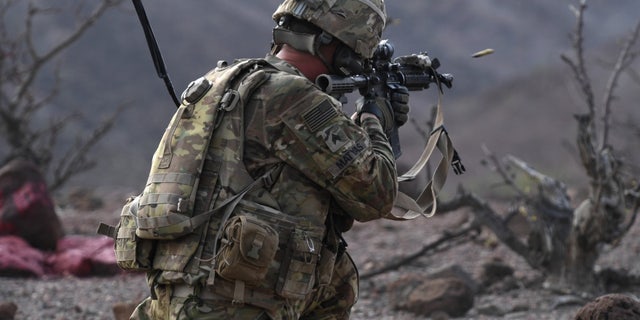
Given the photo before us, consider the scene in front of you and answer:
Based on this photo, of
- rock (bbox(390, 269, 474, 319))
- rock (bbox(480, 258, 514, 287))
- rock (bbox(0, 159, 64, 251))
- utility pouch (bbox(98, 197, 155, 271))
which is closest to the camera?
utility pouch (bbox(98, 197, 155, 271))

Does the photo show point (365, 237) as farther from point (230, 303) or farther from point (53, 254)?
point (230, 303)

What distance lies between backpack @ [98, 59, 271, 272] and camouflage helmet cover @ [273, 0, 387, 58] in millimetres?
245

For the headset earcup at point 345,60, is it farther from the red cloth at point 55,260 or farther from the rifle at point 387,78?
the red cloth at point 55,260

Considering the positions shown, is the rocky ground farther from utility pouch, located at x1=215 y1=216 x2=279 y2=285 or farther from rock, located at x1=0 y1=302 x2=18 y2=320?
utility pouch, located at x1=215 y1=216 x2=279 y2=285

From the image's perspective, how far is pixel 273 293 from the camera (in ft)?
11.9

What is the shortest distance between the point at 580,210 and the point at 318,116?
4.06 meters

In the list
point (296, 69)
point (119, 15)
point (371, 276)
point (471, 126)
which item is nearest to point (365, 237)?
point (371, 276)

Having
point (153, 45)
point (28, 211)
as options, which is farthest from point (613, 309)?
point (28, 211)

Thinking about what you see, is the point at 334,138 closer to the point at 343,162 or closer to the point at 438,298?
the point at 343,162

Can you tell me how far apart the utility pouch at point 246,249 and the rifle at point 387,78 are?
57 cm

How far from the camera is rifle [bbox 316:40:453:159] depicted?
3.88 meters

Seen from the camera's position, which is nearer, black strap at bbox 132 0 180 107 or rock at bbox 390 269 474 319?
Answer: black strap at bbox 132 0 180 107

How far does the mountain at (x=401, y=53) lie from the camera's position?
2722 centimetres

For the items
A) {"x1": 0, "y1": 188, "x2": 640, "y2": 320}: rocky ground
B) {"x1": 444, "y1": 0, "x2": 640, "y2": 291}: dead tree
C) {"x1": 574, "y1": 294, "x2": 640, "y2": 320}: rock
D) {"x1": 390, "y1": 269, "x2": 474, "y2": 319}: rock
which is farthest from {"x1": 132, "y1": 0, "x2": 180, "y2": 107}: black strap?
{"x1": 444, "y1": 0, "x2": 640, "y2": 291}: dead tree
